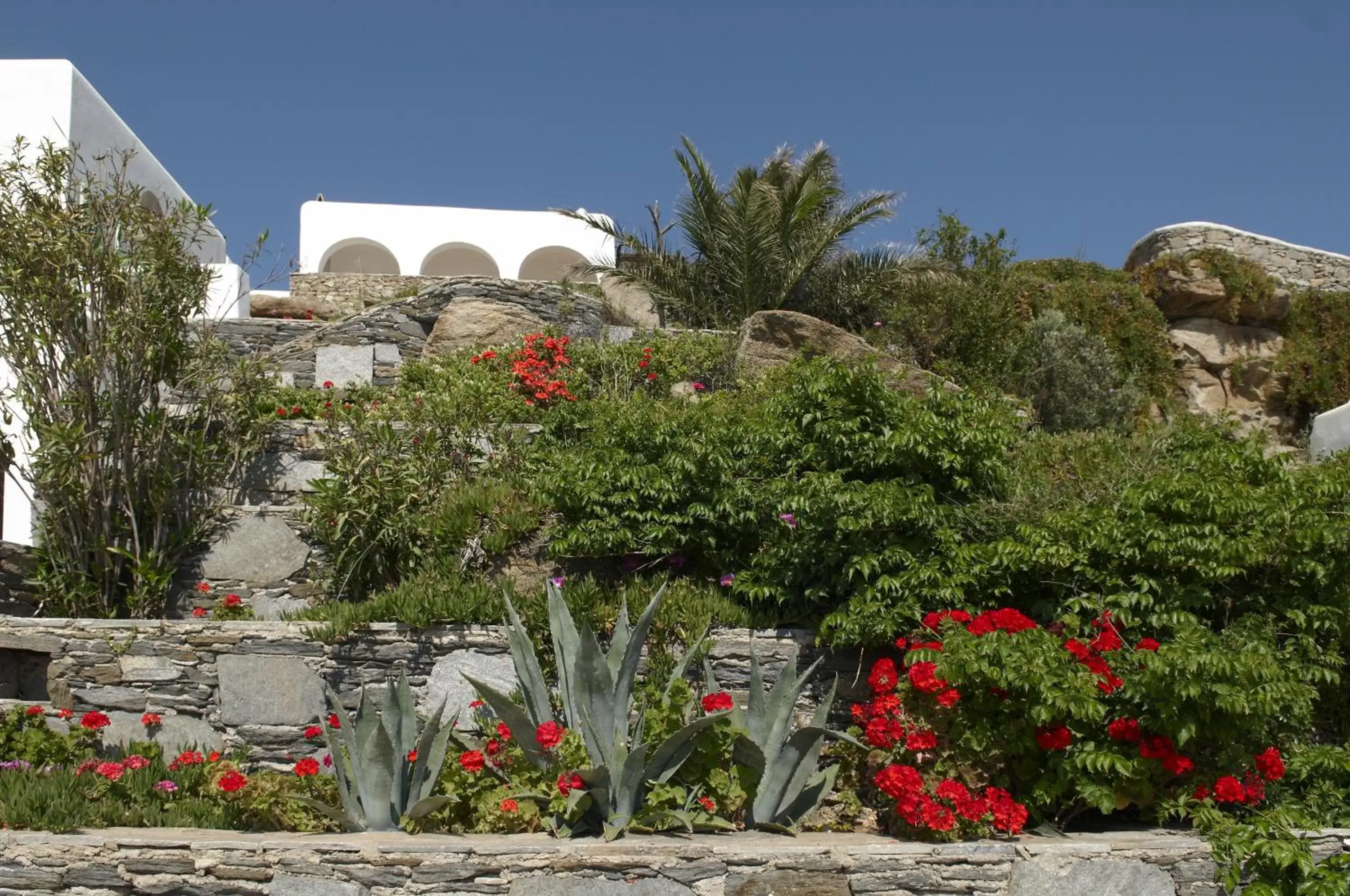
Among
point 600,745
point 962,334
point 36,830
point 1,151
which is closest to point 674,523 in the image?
point 600,745

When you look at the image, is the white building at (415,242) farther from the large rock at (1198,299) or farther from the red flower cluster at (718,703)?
the red flower cluster at (718,703)

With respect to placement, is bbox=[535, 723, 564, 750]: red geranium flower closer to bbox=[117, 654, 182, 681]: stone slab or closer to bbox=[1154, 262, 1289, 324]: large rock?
bbox=[117, 654, 182, 681]: stone slab

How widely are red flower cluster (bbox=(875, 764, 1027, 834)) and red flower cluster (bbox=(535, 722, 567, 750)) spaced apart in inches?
63.1

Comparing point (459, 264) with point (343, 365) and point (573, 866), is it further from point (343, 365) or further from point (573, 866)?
point (573, 866)

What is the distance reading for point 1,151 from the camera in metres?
11.6

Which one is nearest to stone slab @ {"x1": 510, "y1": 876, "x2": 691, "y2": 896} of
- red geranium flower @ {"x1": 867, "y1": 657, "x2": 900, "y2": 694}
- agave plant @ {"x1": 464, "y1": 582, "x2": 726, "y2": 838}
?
agave plant @ {"x1": 464, "y1": 582, "x2": 726, "y2": 838}

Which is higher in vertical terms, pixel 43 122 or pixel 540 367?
pixel 43 122

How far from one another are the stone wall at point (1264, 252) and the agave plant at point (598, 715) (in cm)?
1386

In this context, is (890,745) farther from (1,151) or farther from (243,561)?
(1,151)

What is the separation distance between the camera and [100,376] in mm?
7809

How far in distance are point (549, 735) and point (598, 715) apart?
0.34 metres

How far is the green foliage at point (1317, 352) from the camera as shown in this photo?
1533cm

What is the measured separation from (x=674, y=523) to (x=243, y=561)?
10.8ft

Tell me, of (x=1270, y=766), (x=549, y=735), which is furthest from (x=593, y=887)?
(x=1270, y=766)
